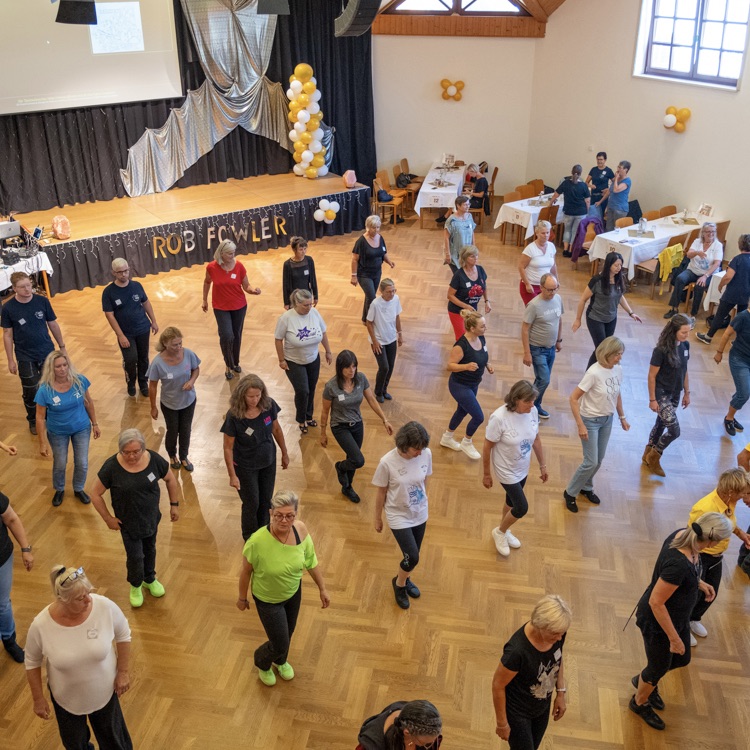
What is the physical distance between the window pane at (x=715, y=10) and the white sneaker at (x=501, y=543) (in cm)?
809

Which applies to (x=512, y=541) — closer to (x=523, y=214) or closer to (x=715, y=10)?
(x=523, y=214)

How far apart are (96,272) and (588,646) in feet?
24.7

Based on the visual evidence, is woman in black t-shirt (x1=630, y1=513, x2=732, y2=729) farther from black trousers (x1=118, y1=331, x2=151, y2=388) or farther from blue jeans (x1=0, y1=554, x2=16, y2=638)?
black trousers (x1=118, y1=331, x2=151, y2=388)

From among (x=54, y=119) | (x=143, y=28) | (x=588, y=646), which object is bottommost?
(x=588, y=646)

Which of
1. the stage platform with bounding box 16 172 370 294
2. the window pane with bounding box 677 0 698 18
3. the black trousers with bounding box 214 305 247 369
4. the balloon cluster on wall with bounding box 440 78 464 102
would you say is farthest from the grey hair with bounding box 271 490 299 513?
the balloon cluster on wall with bounding box 440 78 464 102

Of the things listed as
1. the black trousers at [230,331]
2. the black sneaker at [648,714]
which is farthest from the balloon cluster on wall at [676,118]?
the black sneaker at [648,714]

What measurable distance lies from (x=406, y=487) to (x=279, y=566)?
94 centimetres

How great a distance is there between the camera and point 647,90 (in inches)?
424

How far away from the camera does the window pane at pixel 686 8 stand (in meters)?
10.3

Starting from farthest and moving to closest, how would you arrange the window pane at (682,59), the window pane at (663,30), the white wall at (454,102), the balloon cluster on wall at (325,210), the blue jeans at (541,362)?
1. the white wall at (454,102)
2. the balloon cluster on wall at (325,210)
3. the window pane at (663,30)
4. the window pane at (682,59)
5. the blue jeans at (541,362)

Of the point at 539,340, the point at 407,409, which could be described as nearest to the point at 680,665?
the point at 539,340

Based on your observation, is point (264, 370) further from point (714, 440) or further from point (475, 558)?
point (714, 440)

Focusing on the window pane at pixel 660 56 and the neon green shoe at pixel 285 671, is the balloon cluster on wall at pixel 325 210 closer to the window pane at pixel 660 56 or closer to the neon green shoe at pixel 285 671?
the window pane at pixel 660 56

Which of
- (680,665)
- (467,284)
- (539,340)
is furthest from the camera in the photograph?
(467,284)
